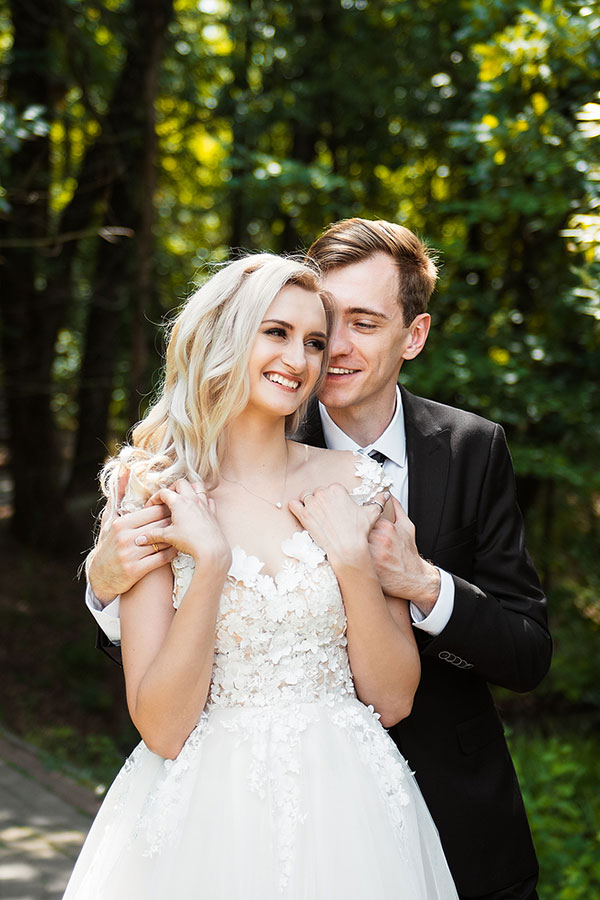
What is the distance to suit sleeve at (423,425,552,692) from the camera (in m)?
2.39

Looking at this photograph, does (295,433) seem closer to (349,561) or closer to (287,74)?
(349,561)

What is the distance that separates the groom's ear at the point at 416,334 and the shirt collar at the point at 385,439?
117 mm

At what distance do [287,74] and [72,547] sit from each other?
614 cm

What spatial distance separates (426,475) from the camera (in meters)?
2.65

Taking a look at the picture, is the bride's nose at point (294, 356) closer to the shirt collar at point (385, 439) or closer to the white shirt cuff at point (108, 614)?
the shirt collar at point (385, 439)

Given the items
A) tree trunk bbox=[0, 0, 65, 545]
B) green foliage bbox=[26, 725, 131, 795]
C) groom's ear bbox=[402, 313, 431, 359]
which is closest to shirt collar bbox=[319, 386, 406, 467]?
groom's ear bbox=[402, 313, 431, 359]

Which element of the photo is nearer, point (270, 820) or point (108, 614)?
point (270, 820)

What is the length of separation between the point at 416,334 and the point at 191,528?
3.59 feet

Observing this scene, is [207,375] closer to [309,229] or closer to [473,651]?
[473,651]

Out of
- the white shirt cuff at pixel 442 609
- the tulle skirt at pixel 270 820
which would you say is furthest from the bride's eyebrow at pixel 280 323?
the tulle skirt at pixel 270 820

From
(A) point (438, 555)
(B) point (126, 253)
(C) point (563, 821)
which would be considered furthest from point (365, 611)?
(B) point (126, 253)

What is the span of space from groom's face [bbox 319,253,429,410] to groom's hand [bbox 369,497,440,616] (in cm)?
50

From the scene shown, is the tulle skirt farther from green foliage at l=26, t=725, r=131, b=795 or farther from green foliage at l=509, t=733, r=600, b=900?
green foliage at l=26, t=725, r=131, b=795

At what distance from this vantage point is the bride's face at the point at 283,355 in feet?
7.72
